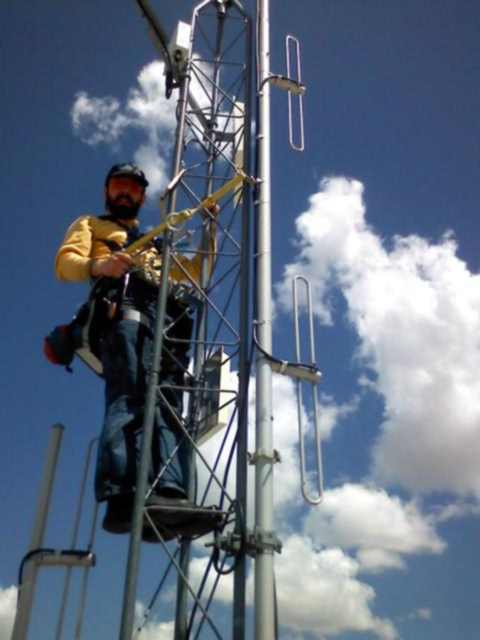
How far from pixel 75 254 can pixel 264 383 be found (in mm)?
2046

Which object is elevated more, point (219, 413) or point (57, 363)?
point (57, 363)

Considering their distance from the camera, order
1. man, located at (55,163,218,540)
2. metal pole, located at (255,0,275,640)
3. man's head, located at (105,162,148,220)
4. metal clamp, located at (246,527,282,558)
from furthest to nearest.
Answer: man's head, located at (105,162,148,220) < man, located at (55,163,218,540) < metal clamp, located at (246,527,282,558) < metal pole, located at (255,0,275,640)

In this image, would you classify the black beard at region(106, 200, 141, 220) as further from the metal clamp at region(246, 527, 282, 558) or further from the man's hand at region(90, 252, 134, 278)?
the metal clamp at region(246, 527, 282, 558)

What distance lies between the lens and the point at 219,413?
5.78 metres

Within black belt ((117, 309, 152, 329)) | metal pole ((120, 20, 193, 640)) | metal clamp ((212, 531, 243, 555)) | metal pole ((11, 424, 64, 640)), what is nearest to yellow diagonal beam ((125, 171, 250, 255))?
metal pole ((120, 20, 193, 640))

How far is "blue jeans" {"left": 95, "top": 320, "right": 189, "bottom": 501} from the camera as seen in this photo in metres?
4.89

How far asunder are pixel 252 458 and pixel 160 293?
1549mm

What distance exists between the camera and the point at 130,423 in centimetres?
512

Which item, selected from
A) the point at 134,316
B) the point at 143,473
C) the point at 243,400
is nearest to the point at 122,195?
the point at 134,316

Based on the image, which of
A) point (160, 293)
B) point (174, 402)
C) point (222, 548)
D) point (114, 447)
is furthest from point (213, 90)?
point (222, 548)

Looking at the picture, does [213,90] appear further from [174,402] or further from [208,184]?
[174,402]

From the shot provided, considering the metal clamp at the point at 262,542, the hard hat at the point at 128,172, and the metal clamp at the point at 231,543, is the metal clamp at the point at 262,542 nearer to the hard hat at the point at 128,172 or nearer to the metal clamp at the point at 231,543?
the metal clamp at the point at 231,543

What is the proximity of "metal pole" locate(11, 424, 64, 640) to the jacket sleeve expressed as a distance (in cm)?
140

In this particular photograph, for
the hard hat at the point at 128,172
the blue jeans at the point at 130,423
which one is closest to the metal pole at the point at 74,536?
the blue jeans at the point at 130,423
